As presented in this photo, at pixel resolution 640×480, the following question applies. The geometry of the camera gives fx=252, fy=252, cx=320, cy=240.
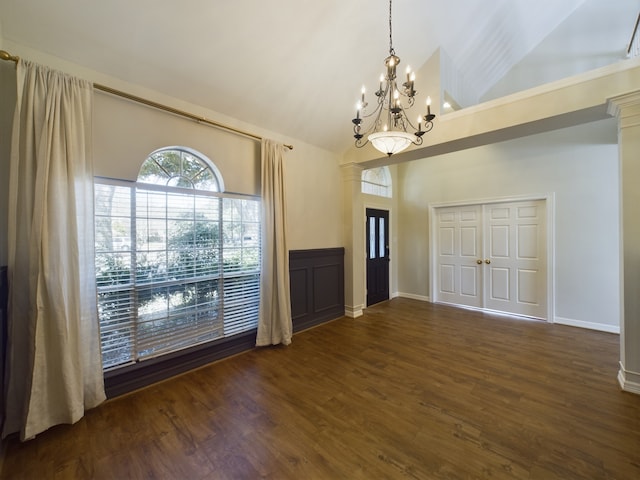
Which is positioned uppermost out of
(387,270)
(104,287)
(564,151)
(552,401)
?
(564,151)

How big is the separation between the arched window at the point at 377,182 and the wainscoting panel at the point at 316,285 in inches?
63.9

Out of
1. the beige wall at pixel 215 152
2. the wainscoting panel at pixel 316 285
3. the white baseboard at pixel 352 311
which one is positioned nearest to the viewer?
the beige wall at pixel 215 152

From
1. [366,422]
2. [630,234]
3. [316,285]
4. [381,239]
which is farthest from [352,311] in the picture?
[630,234]

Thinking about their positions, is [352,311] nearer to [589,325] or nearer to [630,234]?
[630,234]

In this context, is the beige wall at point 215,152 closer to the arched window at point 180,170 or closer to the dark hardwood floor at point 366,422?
the arched window at point 180,170

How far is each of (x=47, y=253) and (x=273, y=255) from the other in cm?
195

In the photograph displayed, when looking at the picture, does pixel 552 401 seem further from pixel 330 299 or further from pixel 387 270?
pixel 387 270

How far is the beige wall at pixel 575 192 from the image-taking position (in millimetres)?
3547

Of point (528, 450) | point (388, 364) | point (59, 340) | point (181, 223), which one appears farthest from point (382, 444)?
point (181, 223)

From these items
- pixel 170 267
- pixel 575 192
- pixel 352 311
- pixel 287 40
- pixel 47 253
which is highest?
pixel 287 40

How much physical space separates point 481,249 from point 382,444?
4190 millimetres

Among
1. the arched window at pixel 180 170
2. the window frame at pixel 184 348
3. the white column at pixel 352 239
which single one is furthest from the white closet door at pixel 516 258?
the arched window at pixel 180 170

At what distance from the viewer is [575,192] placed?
12.4ft

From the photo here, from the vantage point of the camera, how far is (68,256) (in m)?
1.88
